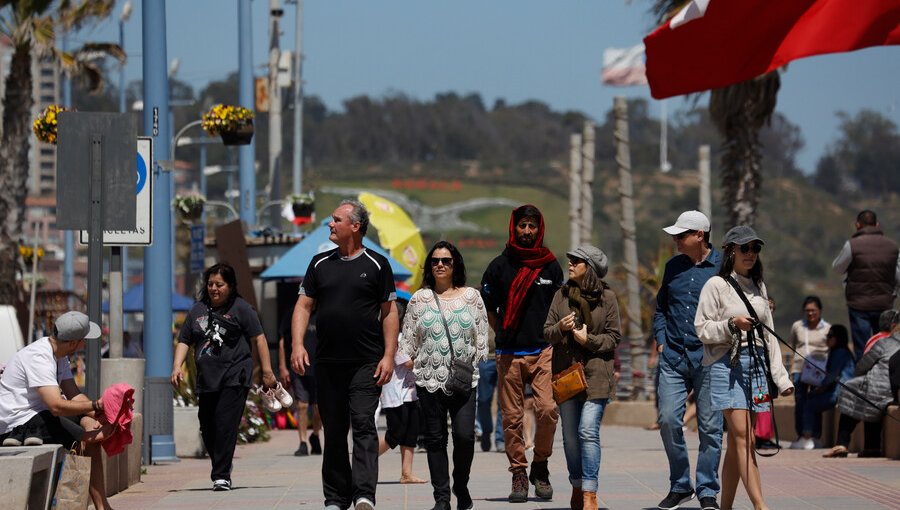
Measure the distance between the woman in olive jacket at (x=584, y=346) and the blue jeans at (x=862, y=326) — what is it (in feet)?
25.0

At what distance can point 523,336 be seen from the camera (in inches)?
456

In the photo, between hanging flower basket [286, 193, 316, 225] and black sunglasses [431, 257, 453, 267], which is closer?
black sunglasses [431, 257, 453, 267]

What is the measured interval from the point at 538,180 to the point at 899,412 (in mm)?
173624

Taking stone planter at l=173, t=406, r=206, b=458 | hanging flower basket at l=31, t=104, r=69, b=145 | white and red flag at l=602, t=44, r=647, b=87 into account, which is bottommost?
stone planter at l=173, t=406, r=206, b=458

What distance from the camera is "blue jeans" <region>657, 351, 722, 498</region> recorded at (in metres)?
10.2

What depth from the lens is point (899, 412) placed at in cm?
1536

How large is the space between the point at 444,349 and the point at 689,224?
170 cm

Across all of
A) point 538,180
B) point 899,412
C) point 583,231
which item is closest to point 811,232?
point 538,180

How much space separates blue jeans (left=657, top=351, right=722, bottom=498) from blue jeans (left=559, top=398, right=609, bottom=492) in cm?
40

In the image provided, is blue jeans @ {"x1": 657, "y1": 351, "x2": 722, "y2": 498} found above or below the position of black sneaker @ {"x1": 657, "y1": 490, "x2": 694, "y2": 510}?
above

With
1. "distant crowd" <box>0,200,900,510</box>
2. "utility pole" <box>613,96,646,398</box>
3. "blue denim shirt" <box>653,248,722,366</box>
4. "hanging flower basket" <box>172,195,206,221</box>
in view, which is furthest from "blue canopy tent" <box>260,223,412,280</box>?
"blue denim shirt" <box>653,248,722,366</box>

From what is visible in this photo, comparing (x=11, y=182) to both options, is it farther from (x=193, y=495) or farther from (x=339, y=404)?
(x=339, y=404)

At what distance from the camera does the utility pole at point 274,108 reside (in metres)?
32.4

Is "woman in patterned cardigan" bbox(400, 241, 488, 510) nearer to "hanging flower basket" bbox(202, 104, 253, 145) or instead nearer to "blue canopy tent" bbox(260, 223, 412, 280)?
"blue canopy tent" bbox(260, 223, 412, 280)
